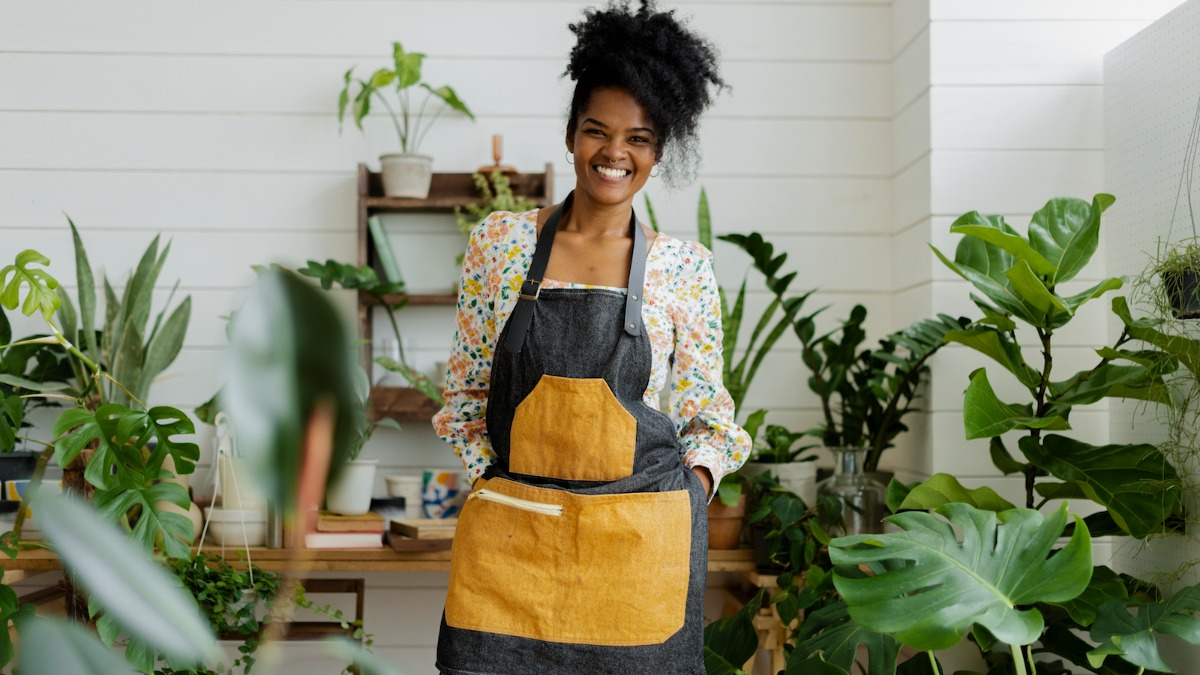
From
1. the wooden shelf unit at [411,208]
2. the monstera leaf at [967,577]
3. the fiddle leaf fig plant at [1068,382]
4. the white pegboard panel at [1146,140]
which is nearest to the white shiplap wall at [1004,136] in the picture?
the white pegboard panel at [1146,140]

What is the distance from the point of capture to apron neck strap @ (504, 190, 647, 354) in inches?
67.4

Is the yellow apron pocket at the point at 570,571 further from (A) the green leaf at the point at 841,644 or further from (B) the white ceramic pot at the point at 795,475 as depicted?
(B) the white ceramic pot at the point at 795,475

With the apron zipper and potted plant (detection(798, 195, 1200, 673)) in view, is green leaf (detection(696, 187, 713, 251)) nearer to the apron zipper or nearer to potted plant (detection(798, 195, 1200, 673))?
potted plant (detection(798, 195, 1200, 673))

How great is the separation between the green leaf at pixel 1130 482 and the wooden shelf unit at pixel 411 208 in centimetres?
149

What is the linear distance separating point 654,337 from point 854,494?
96cm

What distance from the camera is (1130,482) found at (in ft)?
6.44

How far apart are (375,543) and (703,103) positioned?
1.35m

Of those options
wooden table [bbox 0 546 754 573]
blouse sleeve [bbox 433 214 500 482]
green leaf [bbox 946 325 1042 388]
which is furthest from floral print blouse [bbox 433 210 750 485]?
wooden table [bbox 0 546 754 573]

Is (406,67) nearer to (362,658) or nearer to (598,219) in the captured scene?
(598,219)

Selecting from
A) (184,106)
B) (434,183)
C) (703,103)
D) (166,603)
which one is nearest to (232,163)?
(184,106)

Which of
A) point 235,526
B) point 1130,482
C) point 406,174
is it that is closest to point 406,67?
point 406,174

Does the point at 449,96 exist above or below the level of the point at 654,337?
above

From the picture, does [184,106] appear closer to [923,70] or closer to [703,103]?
[703,103]

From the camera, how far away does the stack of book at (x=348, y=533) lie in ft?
8.44
